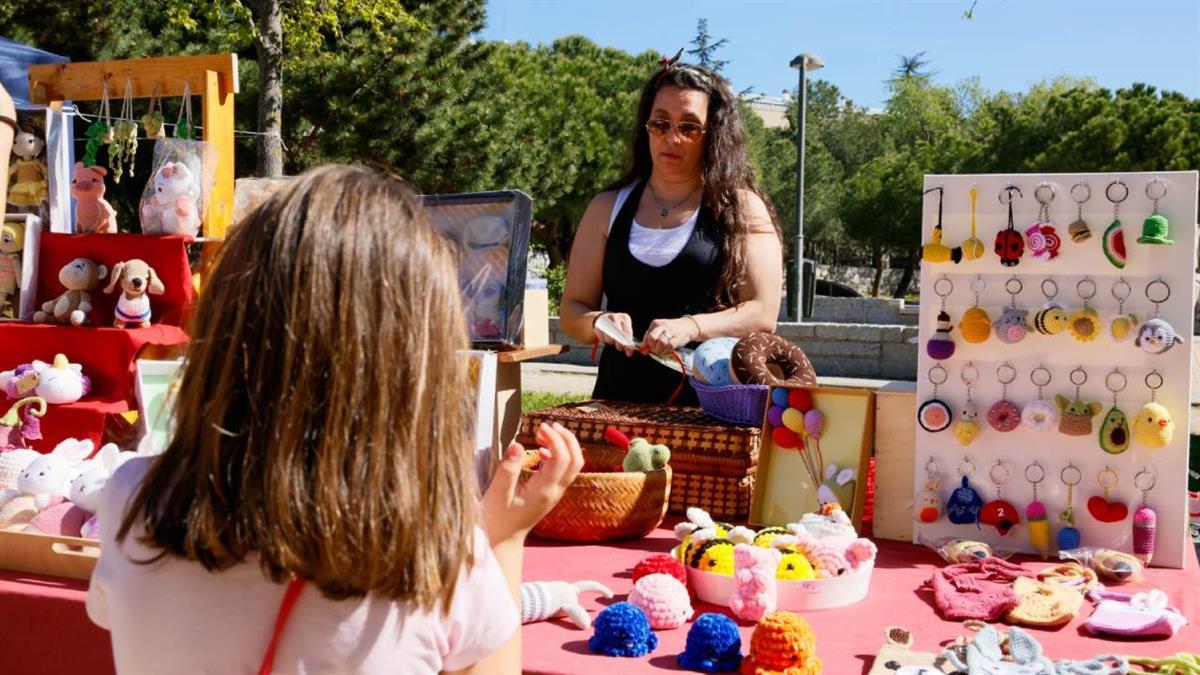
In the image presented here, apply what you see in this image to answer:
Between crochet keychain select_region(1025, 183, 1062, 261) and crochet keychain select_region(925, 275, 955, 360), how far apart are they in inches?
6.1

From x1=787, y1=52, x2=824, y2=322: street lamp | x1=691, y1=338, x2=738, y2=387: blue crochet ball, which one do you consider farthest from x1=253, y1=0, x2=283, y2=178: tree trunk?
x1=691, y1=338, x2=738, y2=387: blue crochet ball

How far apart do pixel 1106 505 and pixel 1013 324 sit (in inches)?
13.5

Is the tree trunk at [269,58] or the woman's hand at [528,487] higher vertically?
the tree trunk at [269,58]

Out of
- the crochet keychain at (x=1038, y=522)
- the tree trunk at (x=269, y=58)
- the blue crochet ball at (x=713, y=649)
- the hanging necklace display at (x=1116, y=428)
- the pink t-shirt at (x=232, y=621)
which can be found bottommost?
the blue crochet ball at (x=713, y=649)

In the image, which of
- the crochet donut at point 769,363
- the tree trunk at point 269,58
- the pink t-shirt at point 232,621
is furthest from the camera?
the tree trunk at point 269,58

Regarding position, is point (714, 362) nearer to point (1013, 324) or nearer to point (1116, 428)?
point (1013, 324)

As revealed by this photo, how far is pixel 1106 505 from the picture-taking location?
5.95 feet

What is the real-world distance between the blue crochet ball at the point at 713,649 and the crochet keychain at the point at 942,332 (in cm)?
80

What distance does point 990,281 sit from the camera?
190cm

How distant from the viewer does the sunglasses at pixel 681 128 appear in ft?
7.77

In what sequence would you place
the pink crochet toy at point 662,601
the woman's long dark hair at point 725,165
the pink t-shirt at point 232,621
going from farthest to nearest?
the woman's long dark hair at point 725,165 → the pink crochet toy at point 662,601 → the pink t-shirt at point 232,621

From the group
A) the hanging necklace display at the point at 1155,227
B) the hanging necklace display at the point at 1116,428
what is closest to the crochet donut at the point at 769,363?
the hanging necklace display at the point at 1116,428

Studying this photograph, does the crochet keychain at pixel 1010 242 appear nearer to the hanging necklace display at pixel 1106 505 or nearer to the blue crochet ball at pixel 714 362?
the hanging necklace display at pixel 1106 505

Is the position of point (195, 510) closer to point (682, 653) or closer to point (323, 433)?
point (323, 433)
